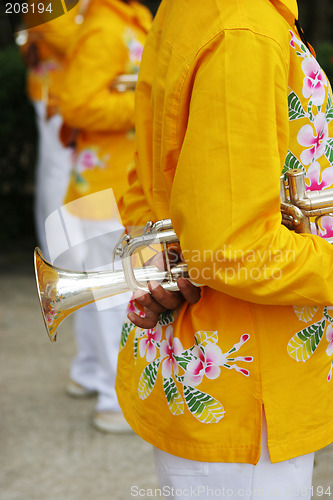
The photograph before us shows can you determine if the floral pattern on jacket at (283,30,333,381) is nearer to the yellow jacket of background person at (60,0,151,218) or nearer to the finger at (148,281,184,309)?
the finger at (148,281,184,309)

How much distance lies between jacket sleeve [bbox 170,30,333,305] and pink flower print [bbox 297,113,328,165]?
14 centimetres

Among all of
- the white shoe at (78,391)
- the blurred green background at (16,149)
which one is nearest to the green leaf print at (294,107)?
the white shoe at (78,391)

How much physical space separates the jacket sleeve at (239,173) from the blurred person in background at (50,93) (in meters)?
2.47

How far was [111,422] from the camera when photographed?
3324mm

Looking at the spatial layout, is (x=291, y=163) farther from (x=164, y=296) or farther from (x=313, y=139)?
(x=164, y=296)

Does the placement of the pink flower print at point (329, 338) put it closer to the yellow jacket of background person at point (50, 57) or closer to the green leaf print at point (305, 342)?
the green leaf print at point (305, 342)

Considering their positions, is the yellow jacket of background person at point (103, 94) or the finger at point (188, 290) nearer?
the finger at point (188, 290)

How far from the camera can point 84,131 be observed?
11.1ft

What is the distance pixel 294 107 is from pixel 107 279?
56 centimetres

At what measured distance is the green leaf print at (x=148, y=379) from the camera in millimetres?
1537

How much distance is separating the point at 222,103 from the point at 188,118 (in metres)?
0.11

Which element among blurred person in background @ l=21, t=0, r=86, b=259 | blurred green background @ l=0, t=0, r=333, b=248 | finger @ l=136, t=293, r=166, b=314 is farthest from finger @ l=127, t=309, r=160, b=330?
blurred green background @ l=0, t=0, r=333, b=248

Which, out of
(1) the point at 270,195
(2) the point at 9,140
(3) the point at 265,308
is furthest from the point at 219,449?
(2) the point at 9,140

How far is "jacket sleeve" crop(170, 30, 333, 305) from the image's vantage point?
1.22 meters
